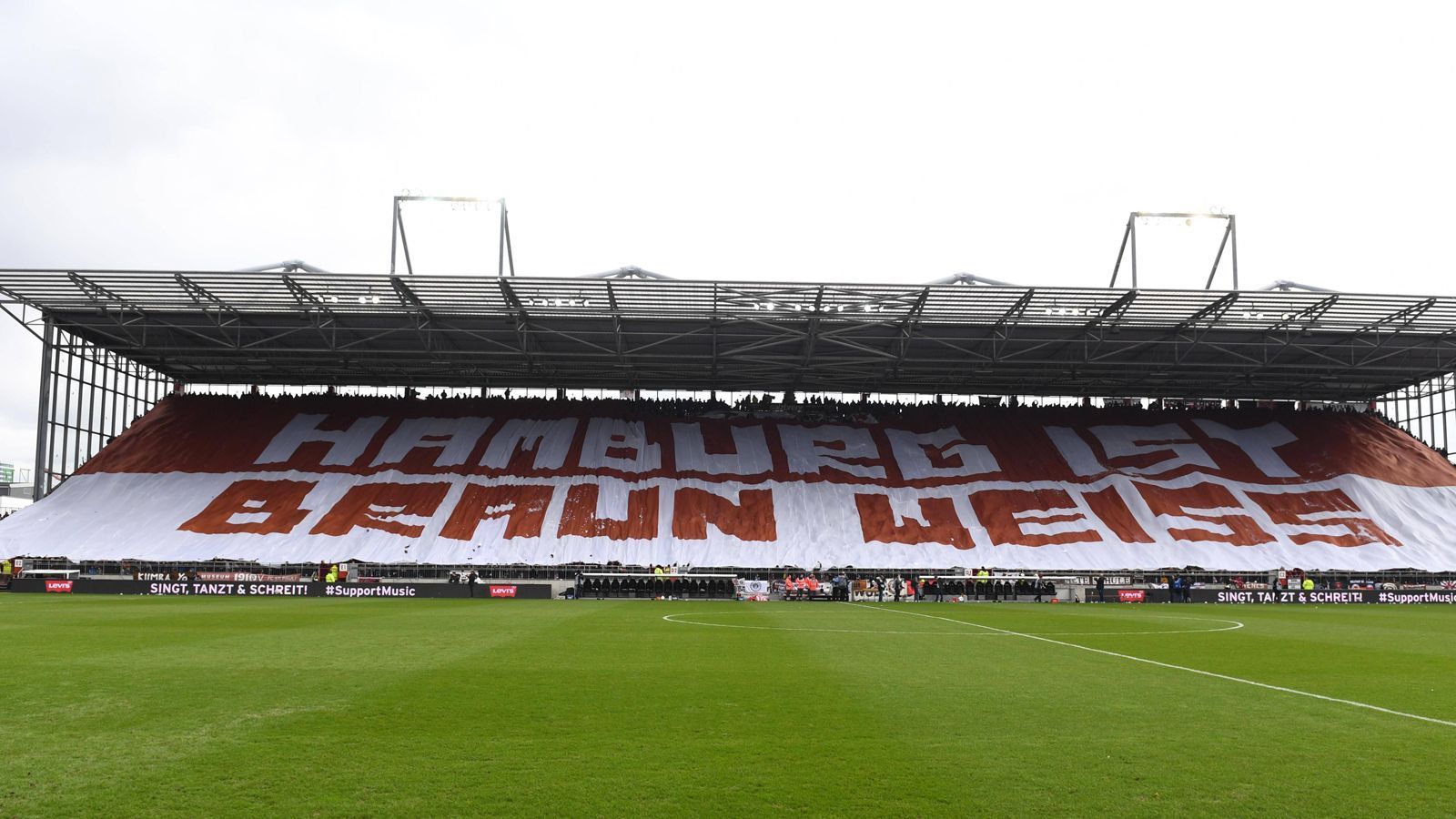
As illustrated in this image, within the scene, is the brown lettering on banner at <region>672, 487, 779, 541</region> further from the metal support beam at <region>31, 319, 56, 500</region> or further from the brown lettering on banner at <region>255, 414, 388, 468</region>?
the metal support beam at <region>31, 319, 56, 500</region>

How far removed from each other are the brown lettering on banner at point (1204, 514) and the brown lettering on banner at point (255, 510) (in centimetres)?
4426

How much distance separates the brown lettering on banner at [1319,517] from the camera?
52.8 m

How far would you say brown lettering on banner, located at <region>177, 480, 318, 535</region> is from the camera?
5159cm

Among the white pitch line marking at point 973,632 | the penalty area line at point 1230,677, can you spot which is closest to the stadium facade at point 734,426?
the white pitch line marking at point 973,632

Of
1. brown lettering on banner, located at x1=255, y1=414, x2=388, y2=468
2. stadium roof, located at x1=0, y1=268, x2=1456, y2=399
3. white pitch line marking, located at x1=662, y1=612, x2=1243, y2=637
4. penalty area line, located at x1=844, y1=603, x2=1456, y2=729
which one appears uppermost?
stadium roof, located at x1=0, y1=268, x2=1456, y2=399

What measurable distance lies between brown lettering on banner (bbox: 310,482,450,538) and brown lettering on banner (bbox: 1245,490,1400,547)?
4381cm

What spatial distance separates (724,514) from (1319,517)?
31223 millimetres

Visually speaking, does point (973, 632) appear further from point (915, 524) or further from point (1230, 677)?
point (915, 524)

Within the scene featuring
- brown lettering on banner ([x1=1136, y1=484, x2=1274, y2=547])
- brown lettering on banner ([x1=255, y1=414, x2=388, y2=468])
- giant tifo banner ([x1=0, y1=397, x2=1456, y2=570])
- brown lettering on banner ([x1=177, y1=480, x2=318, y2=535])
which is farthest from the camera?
brown lettering on banner ([x1=255, y1=414, x2=388, y2=468])

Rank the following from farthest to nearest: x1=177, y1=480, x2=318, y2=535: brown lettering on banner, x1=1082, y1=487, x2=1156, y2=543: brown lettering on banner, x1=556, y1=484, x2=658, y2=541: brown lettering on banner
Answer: x1=1082, y1=487, x2=1156, y2=543: brown lettering on banner → x1=556, y1=484, x2=658, y2=541: brown lettering on banner → x1=177, y1=480, x2=318, y2=535: brown lettering on banner

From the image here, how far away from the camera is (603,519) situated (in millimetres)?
53219

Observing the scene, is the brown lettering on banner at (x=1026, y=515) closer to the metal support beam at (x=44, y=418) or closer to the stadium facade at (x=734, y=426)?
the stadium facade at (x=734, y=426)

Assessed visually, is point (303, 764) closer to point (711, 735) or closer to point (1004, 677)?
point (711, 735)

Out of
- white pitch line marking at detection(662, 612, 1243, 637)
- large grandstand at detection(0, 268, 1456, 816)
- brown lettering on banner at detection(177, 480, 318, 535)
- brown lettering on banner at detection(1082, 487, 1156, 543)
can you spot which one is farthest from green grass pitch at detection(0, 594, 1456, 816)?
brown lettering on banner at detection(177, 480, 318, 535)
